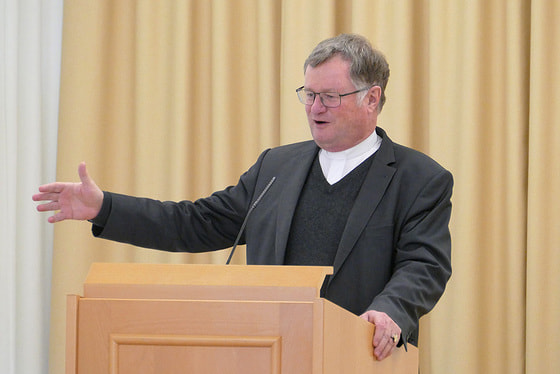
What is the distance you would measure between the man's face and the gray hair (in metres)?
0.02

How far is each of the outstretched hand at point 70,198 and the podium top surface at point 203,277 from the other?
537mm

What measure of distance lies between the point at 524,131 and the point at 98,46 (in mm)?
2116

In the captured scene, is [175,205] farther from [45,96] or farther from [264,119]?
[45,96]

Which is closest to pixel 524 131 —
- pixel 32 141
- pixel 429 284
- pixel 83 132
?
pixel 429 284

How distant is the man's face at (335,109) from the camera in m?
2.42

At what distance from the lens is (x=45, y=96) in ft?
13.4

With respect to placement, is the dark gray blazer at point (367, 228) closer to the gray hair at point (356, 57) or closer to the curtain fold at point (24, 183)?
the gray hair at point (356, 57)

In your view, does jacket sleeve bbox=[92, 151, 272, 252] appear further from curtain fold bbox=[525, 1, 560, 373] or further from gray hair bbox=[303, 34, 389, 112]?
curtain fold bbox=[525, 1, 560, 373]

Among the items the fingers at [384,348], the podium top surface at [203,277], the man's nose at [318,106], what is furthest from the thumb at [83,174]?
the fingers at [384,348]

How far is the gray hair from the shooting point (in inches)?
96.0

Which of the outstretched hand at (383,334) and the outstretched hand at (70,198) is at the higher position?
the outstretched hand at (70,198)

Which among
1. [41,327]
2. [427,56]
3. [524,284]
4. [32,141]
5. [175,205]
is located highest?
[427,56]

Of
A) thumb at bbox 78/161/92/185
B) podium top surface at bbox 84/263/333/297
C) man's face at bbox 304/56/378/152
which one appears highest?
man's face at bbox 304/56/378/152

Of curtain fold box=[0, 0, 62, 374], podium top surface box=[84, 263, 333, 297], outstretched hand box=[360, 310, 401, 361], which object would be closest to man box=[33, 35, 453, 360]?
outstretched hand box=[360, 310, 401, 361]
